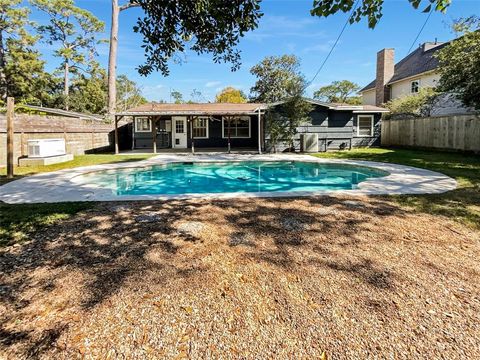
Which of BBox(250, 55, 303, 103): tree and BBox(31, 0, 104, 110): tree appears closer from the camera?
BBox(31, 0, 104, 110): tree

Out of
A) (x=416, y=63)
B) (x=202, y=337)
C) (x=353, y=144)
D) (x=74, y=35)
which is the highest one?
(x=74, y=35)

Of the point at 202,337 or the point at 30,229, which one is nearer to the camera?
the point at 202,337

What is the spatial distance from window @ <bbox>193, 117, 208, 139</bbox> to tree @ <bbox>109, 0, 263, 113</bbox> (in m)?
14.5

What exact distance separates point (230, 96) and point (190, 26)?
38.1m

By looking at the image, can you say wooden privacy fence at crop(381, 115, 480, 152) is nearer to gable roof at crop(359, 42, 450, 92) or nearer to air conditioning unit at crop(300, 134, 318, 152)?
air conditioning unit at crop(300, 134, 318, 152)

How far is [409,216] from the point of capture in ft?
15.2

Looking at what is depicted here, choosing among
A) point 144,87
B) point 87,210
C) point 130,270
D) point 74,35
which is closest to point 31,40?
point 74,35

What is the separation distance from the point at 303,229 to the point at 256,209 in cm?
119

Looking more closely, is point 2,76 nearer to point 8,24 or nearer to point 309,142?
point 8,24

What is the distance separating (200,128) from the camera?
19031mm

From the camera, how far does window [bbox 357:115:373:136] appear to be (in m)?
18.6

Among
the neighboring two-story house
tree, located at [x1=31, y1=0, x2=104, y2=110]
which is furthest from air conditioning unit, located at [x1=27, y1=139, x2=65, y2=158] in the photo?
the neighboring two-story house

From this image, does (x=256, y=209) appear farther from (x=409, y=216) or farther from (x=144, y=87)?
(x=144, y=87)

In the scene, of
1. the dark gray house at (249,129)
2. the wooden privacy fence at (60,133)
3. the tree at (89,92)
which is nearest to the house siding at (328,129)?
the dark gray house at (249,129)
